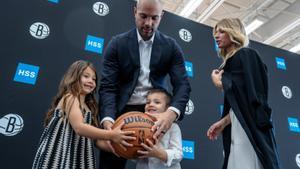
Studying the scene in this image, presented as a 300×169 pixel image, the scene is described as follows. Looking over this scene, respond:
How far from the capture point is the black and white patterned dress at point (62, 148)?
3.44 ft

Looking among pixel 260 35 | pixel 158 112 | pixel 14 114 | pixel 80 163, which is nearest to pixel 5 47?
pixel 14 114

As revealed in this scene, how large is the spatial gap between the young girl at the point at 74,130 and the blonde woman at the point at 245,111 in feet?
1.72

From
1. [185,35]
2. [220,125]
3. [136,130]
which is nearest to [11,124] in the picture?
[136,130]

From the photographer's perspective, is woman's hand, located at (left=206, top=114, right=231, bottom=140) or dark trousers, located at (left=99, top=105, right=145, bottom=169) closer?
dark trousers, located at (left=99, top=105, right=145, bottom=169)

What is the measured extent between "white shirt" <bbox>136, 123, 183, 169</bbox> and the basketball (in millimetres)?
155

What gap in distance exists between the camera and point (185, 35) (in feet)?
7.86

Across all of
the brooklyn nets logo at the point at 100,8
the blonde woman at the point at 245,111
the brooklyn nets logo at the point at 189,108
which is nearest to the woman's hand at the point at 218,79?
the blonde woman at the point at 245,111

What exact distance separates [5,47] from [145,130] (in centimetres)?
137

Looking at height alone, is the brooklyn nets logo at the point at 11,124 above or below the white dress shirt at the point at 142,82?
below

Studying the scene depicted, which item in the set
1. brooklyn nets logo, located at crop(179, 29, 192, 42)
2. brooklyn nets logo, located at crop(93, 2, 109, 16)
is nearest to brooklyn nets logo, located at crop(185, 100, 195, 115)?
brooklyn nets logo, located at crop(179, 29, 192, 42)

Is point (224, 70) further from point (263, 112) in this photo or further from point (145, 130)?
point (145, 130)

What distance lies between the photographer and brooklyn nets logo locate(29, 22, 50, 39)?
182cm

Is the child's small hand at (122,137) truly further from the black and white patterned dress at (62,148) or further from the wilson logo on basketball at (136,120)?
the black and white patterned dress at (62,148)

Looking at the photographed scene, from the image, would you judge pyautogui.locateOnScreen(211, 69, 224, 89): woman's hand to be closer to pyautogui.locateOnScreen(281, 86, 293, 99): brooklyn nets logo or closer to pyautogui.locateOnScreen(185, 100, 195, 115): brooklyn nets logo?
pyautogui.locateOnScreen(185, 100, 195, 115): brooklyn nets logo
